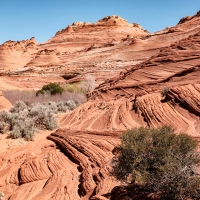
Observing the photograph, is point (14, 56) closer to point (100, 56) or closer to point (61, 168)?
point (100, 56)

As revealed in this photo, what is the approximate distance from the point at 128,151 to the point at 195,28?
1509 inches

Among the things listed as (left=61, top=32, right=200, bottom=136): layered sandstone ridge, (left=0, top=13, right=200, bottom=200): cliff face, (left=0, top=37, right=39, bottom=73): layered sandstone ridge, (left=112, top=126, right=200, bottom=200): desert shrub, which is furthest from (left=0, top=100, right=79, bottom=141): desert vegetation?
(left=0, top=37, right=39, bottom=73): layered sandstone ridge

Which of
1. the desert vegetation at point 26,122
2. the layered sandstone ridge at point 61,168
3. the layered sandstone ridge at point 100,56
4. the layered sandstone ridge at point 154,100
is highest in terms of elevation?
the layered sandstone ridge at point 100,56

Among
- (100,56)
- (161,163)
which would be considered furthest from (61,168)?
(100,56)

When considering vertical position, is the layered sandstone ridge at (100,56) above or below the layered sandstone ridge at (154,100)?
above

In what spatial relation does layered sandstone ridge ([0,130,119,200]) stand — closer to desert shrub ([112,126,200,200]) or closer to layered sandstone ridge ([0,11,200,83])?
desert shrub ([112,126,200,200])

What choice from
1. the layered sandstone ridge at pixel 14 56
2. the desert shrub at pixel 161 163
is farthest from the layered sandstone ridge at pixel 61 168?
the layered sandstone ridge at pixel 14 56

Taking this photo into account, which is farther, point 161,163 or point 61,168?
point 61,168

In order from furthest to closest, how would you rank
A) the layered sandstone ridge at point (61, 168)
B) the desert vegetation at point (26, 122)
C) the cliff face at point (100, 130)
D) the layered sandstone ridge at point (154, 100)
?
1. the desert vegetation at point (26, 122)
2. the layered sandstone ridge at point (154, 100)
3. the cliff face at point (100, 130)
4. the layered sandstone ridge at point (61, 168)

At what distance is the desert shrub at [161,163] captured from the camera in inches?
165

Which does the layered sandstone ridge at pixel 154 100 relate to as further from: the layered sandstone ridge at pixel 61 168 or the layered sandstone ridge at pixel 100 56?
the layered sandstone ridge at pixel 100 56

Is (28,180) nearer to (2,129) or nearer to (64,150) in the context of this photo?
(64,150)

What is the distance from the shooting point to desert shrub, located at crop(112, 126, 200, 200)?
4.20 meters

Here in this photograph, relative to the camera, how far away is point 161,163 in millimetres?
4898
